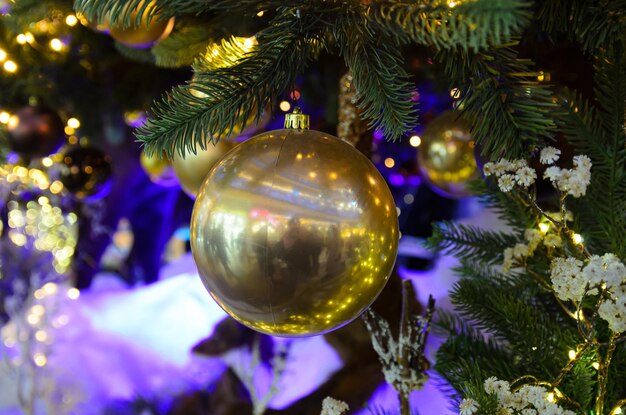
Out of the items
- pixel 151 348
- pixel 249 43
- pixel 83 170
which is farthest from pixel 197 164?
pixel 151 348

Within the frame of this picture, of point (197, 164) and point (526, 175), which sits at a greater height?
point (526, 175)

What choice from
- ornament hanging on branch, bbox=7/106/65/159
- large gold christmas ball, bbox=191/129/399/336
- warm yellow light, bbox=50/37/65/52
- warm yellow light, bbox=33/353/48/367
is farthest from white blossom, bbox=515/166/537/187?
warm yellow light, bbox=33/353/48/367

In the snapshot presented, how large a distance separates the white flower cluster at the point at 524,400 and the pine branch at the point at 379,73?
0.70ft

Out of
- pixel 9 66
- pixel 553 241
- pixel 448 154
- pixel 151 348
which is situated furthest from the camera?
pixel 151 348

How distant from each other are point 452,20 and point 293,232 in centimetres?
16

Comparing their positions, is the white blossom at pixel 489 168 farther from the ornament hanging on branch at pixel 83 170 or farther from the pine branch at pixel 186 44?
the ornament hanging on branch at pixel 83 170

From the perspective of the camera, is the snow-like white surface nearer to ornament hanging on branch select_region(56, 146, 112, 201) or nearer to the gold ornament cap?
ornament hanging on branch select_region(56, 146, 112, 201)

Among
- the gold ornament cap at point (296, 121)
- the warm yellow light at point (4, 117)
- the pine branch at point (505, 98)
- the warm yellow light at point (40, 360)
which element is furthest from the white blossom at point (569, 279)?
the warm yellow light at point (40, 360)

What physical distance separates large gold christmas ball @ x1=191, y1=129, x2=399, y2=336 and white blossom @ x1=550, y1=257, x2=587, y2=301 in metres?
0.13

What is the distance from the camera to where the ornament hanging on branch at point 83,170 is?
1.09 m

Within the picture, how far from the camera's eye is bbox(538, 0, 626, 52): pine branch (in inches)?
15.0

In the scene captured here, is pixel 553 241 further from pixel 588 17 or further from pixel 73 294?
pixel 73 294

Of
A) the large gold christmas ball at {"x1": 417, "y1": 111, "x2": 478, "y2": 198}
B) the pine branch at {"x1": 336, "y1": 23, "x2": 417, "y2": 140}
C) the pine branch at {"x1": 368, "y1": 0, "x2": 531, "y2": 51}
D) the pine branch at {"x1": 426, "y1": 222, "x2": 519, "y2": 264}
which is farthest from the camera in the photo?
the large gold christmas ball at {"x1": 417, "y1": 111, "x2": 478, "y2": 198}

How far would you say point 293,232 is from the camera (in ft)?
1.13
